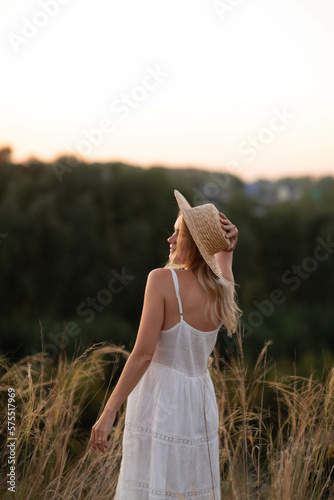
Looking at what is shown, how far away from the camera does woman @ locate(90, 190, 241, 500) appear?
76.9 inches

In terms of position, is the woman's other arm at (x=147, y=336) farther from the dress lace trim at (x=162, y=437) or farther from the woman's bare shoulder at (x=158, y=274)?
the dress lace trim at (x=162, y=437)

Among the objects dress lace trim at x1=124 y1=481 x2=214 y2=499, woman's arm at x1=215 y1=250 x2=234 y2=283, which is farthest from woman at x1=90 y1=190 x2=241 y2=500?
woman's arm at x1=215 y1=250 x2=234 y2=283

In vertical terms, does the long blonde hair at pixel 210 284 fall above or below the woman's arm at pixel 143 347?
above

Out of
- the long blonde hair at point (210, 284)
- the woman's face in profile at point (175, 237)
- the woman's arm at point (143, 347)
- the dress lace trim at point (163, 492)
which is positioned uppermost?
the woman's face in profile at point (175, 237)

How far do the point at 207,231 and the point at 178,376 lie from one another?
0.52m

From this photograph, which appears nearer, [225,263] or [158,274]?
[158,274]

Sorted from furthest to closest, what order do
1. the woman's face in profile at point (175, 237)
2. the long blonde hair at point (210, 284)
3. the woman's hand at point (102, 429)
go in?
1. the woman's face in profile at point (175, 237)
2. the long blonde hair at point (210, 284)
3. the woman's hand at point (102, 429)

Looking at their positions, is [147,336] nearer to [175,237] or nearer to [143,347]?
[143,347]

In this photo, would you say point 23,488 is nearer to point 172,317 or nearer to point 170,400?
point 170,400

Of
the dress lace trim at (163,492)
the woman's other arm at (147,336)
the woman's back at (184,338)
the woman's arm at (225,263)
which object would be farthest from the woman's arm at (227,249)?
the dress lace trim at (163,492)

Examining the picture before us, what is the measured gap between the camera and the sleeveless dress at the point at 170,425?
201cm

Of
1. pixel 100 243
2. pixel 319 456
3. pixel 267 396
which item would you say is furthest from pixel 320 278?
pixel 319 456

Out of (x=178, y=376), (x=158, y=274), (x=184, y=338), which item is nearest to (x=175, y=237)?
(x=158, y=274)

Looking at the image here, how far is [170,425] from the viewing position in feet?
6.64
